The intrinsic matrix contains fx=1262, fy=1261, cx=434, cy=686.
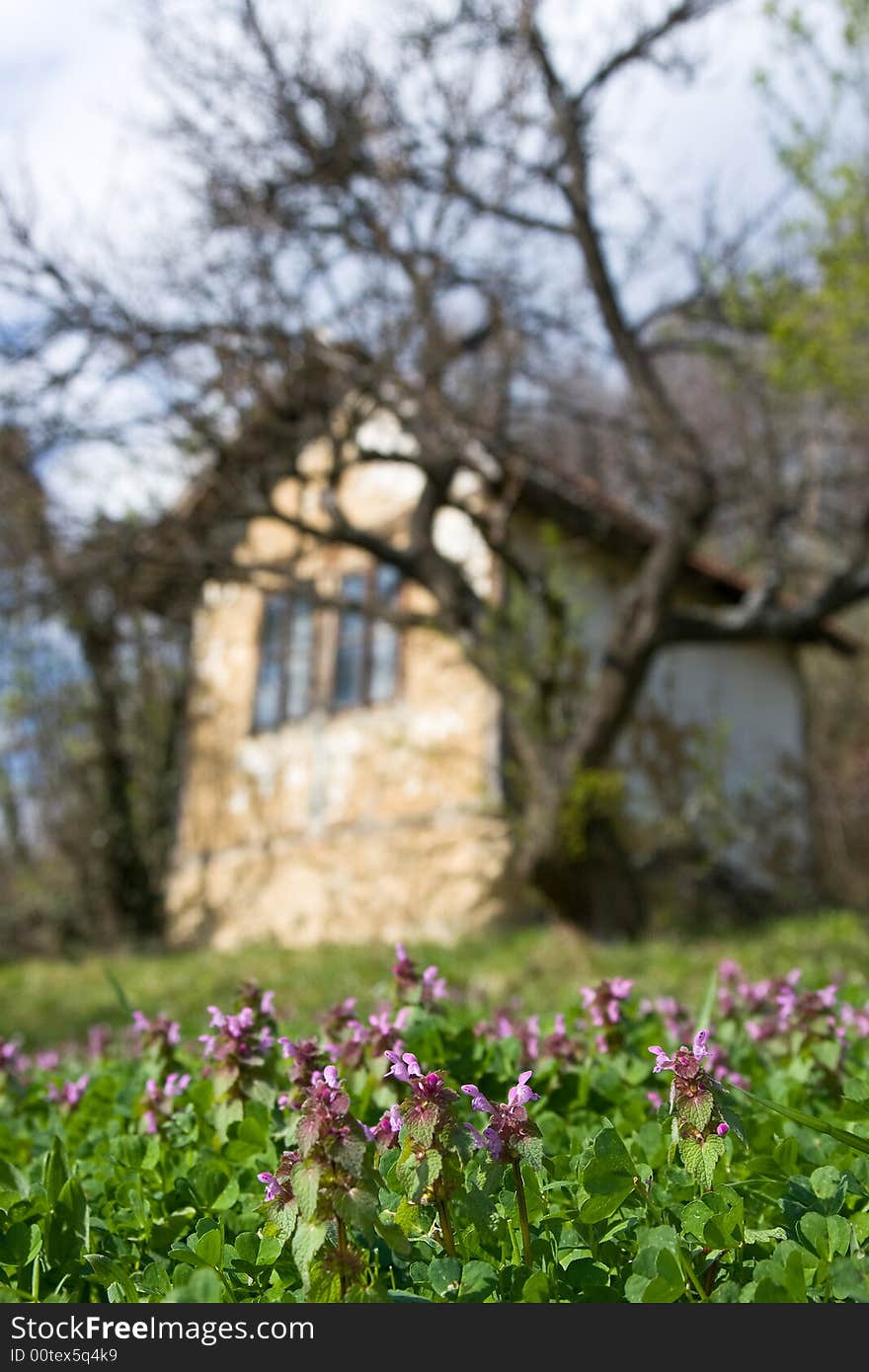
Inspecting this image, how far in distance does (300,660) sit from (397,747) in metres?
2.17

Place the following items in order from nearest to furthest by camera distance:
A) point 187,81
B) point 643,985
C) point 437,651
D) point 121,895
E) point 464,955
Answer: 1. point 643,985
2. point 187,81
3. point 464,955
4. point 437,651
5. point 121,895

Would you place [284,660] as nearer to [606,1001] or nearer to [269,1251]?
[606,1001]

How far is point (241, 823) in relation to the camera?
1339 cm

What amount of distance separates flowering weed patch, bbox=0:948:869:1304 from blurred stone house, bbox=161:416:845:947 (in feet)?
Answer: 27.0

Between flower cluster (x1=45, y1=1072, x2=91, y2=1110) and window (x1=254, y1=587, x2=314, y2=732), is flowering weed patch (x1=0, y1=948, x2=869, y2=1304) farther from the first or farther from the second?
window (x1=254, y1=587, x2=314, y2=732)

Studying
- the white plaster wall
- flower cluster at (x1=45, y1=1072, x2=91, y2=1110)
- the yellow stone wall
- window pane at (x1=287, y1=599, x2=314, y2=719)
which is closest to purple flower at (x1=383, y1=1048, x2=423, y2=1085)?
flower cluster at (x1=45, y1=1072, x2=91, y2=1110)

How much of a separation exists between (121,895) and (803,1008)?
12748 mm

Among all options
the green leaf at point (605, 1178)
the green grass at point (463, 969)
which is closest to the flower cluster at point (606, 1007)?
the green leaf at point (605, 1178)

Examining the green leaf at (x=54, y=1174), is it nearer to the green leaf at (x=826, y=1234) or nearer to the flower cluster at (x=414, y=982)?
the flower cluster at (x=414, y=982)

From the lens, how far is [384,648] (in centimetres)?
1242

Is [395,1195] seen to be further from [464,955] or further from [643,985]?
[464,955]

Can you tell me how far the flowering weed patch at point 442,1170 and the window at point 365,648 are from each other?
982 centimetres

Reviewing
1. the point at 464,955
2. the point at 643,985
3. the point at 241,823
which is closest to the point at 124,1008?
the point at 643,985

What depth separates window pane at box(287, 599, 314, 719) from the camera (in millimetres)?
13281
